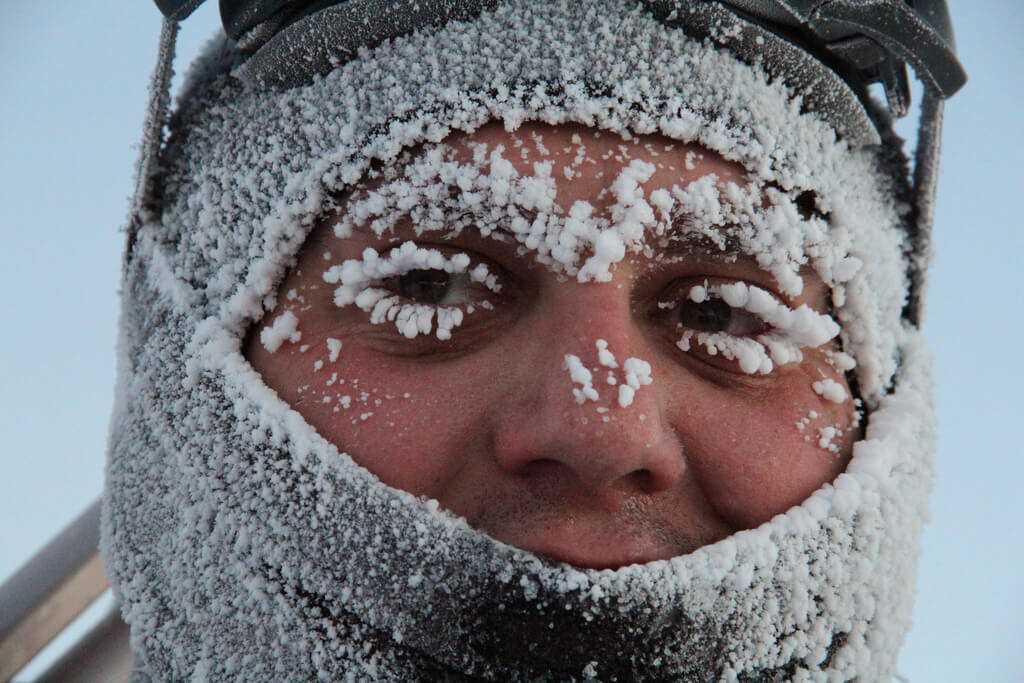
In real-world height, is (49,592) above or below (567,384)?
below

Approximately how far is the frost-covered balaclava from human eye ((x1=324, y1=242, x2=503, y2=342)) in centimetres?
1

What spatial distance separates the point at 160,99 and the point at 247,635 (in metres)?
0.90

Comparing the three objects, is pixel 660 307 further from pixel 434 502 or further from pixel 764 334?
pixel 434 502

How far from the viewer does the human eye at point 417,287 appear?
3.98 ft

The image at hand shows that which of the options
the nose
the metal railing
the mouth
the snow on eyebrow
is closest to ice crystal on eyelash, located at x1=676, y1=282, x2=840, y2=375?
the nose

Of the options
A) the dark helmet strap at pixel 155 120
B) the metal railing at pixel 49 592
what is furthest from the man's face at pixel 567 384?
the metal railing at pixel 49 592

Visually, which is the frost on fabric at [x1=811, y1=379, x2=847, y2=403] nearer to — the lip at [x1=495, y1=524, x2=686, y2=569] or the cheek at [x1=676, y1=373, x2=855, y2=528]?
the cheek at [x1=676, y1=373, x2=855, y2=528]

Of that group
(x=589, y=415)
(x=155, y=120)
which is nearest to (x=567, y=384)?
(x=589, y=415)

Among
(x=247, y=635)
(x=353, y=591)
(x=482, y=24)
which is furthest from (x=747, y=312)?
(x=247, y=635)

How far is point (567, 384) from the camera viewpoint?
1111 millimetres

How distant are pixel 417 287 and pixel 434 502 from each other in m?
0.33

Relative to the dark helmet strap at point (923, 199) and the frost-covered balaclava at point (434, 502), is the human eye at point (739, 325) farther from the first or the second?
the dark helmet strap at point (923, 199)

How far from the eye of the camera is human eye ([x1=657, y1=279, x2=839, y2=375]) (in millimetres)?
1280

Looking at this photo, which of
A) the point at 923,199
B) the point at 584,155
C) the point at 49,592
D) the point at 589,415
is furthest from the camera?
the point at 49,592
